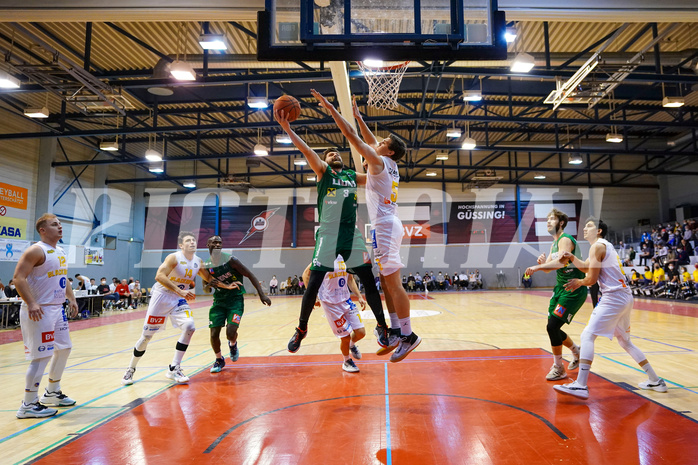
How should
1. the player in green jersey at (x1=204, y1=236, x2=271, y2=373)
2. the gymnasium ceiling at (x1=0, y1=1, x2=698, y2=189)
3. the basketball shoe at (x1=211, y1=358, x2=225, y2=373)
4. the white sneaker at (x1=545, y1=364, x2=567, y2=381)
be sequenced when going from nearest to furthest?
the white sneaker at (x1=545, y1=364, x2=567, y2=381) → the basketball shoe at (x1=211, y1=358, x2=225, y2=373) → the player in green jersey at (x1=204, y1=236, x2=271, y2=373) → the gymnasium ceiling at (x1=0, y1=1, x2=698, y2=189)

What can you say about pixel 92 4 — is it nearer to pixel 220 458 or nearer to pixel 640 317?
pixel 220 458

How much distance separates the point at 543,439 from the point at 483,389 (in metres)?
1.52

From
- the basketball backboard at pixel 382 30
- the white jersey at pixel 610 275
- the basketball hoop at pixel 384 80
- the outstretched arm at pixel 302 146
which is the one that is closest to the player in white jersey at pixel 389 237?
the outstretched arm at pixel 302 146

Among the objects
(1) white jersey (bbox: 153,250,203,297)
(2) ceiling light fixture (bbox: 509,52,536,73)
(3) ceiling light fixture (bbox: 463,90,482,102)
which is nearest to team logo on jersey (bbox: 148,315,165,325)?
(1) white jersey (bbox: 153,250,203,297)

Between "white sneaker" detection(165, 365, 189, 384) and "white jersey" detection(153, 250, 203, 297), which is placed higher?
"white jersey" detection(153, 250, 203, 297)

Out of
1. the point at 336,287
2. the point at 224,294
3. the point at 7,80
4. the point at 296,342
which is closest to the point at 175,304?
the point at 224,294

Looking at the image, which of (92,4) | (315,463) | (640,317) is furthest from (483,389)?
(640,317)

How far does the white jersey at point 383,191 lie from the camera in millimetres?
4309

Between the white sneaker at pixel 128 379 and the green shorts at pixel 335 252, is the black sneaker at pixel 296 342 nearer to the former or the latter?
the green shorts at pixel 335 252

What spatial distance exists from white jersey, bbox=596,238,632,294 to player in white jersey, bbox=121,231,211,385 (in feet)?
16.7

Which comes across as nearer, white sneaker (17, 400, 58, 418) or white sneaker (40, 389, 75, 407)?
white sneaker (17, 400, 58, 418)

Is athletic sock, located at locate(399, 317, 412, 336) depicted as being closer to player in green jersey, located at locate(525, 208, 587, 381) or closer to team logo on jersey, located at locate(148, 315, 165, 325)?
player in green jersey, located at locate(525, 208, 587, 381)

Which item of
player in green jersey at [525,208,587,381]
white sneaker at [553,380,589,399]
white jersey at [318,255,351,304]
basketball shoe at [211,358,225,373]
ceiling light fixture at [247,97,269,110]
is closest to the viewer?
white sneaker at [553,380,589,399]

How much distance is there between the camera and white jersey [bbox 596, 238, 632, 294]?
4762 mm
